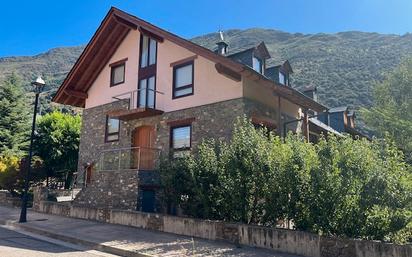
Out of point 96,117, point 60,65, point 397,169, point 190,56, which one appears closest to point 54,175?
point 96,117

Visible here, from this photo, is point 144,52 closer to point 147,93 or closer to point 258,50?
point 147,93

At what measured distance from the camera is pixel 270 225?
10719 millimetres

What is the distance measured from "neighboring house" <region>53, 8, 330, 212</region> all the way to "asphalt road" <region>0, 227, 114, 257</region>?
4691 mm

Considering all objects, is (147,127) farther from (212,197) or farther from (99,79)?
(212,197)

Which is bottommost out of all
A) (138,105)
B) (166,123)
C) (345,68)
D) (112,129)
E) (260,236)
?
(260,236)

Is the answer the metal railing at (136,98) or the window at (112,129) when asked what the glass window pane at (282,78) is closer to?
the metal railing at (136,98)

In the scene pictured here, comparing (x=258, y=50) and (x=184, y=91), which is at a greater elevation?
(x=258, y=50)

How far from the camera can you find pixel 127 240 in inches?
424

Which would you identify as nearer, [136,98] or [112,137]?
[136,98]

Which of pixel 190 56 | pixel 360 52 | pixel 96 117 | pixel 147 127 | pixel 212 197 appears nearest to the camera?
pixel 212 197

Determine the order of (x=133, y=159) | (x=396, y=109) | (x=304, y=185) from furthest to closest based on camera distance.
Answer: (x=396, y=109)
(x=133, y=159)
(x=304, y=185)

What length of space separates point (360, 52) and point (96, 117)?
7325 centimetres

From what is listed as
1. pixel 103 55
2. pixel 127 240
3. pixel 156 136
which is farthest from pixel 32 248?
pixel 103 55

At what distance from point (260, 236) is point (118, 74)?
47.0 feet
